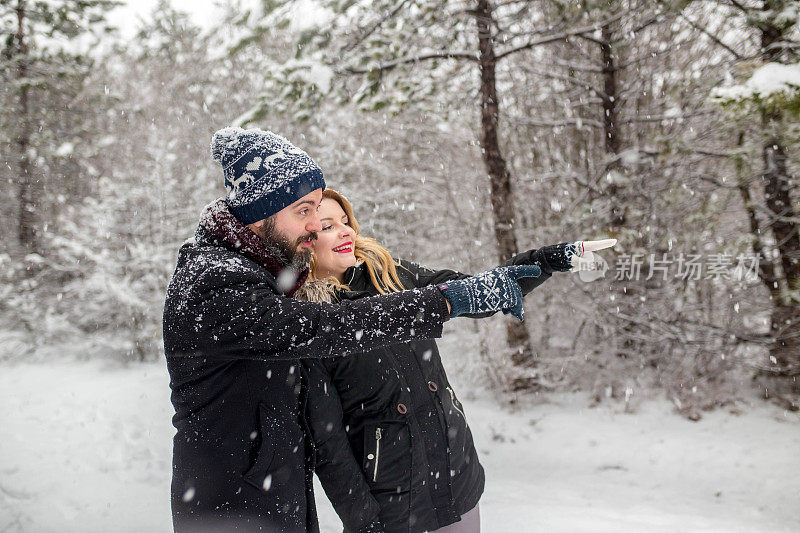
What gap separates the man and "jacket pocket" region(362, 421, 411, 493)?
35cm

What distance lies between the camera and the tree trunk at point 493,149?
21.2ft

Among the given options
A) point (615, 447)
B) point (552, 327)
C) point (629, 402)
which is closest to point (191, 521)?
point (615, 447)

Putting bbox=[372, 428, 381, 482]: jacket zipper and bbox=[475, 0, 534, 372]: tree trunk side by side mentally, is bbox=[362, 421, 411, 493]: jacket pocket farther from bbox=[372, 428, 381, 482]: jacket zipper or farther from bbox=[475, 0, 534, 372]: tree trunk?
bbox=[475, 0, 534, 372]: tree trunk

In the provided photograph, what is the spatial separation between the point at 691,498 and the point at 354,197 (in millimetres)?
7731

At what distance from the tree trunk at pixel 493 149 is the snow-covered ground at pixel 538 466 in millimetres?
1429

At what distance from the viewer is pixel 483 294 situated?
169 cm

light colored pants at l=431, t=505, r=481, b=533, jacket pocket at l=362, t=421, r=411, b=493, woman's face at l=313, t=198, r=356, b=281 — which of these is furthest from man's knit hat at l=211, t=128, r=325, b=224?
light colored pants at l=431, t=505, r=481, b=533

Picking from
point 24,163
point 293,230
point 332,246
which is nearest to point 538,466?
point 332,246

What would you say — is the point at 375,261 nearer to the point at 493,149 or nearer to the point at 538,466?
the point at 538,466

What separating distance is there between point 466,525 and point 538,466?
384 centimetres

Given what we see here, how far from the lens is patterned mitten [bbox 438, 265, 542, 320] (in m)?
1.66

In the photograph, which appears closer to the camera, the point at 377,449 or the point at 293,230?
the point at 293,230

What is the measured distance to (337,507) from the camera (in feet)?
7.13

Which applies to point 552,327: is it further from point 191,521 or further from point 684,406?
point 191,521
